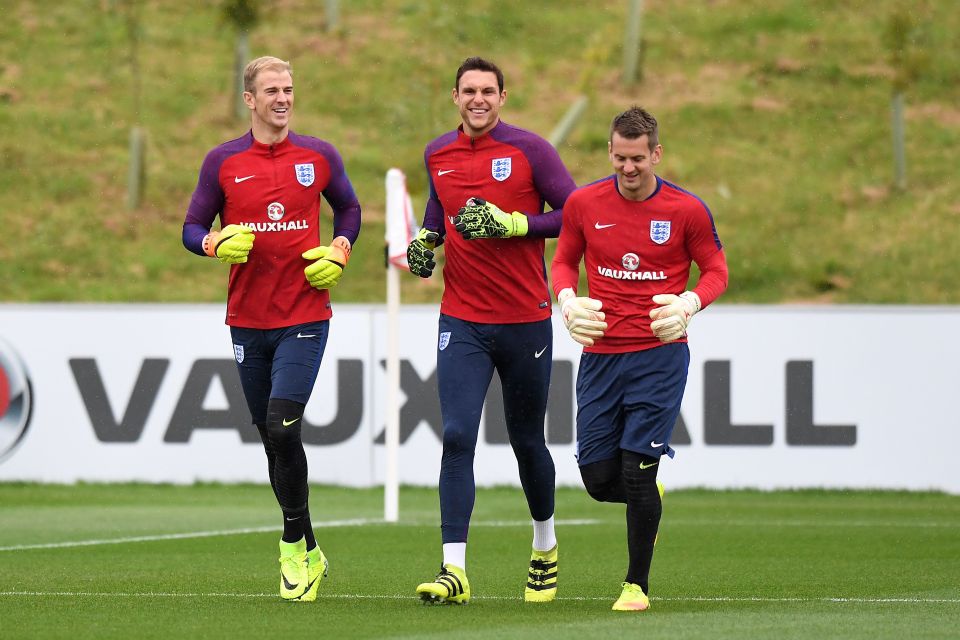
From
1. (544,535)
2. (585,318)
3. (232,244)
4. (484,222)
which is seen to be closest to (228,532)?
(544,535)

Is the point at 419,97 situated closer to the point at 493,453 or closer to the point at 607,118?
the point at 607,118

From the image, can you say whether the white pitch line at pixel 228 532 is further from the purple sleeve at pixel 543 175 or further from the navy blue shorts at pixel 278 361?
the purple sleeve at pixel 543 175

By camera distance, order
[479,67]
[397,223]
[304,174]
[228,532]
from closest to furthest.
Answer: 1. [479,67]
2. [304,174]
3. [228,532]
4. [397,223]

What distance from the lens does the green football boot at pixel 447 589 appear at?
23.7 feet

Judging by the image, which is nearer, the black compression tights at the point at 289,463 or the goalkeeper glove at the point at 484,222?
the goalkeeper glove at the point at 484,222

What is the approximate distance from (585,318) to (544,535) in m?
1.25

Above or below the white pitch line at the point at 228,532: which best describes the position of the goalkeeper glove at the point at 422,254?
above

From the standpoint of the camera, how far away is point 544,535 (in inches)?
307

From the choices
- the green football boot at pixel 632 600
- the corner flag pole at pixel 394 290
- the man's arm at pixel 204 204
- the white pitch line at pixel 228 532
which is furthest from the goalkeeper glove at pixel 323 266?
the corner flag pole at pixel 394 290

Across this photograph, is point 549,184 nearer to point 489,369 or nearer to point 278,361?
point 489,369

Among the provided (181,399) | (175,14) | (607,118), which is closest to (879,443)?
(181,399)

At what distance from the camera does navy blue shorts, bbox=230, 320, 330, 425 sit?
7.71m

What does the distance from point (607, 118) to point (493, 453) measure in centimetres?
1800

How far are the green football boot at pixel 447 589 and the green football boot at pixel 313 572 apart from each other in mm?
621
